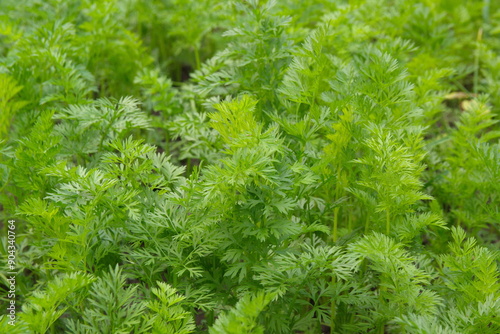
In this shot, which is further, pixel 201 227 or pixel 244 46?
pixel 244 46

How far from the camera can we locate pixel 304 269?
1.86 meters

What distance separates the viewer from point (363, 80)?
2.21 m

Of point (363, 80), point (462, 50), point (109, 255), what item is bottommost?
point (462, 50)

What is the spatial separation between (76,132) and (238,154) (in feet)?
3.18

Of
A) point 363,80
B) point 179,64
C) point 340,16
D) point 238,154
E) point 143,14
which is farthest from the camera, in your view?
point 179,64

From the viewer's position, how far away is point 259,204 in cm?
185

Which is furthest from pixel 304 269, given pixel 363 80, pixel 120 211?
pixel 363 80

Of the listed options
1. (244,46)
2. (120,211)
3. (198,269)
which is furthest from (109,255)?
(244,46)

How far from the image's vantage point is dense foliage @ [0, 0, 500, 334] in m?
1.79

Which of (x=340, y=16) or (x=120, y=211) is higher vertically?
(x=340, y=16)

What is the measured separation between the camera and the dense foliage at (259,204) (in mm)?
1792

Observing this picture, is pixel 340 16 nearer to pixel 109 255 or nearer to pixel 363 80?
pixel 363 80

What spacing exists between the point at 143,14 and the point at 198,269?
2.54m

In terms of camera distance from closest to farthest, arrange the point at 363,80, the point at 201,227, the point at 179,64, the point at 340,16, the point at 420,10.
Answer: the point at 201,227, the point at 363,80, the point at 340,16, the point at 420,10, the point at 179,64
